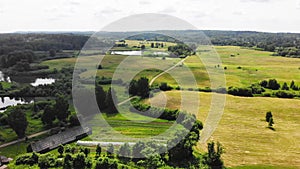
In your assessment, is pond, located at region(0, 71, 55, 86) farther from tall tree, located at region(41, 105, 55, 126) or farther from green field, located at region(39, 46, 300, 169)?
tall tree, located at region(41, 105, 55, 126)

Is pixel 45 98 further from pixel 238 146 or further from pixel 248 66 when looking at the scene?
pixel 248 66

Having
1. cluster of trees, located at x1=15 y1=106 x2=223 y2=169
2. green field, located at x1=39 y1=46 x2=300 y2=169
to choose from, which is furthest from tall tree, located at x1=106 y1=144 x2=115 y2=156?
green field, located at x1=39 y1=46 x2=300 y2=169

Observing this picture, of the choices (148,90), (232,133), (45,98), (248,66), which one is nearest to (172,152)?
(232,133)

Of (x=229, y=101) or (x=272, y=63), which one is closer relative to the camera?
(x=229, y=101)

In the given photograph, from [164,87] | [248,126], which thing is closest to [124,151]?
[248,126]

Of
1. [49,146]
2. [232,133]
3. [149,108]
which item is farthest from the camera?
[149,108]

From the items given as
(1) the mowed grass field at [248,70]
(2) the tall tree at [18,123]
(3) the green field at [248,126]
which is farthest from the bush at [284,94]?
(2) the tall tree at [18,123]
